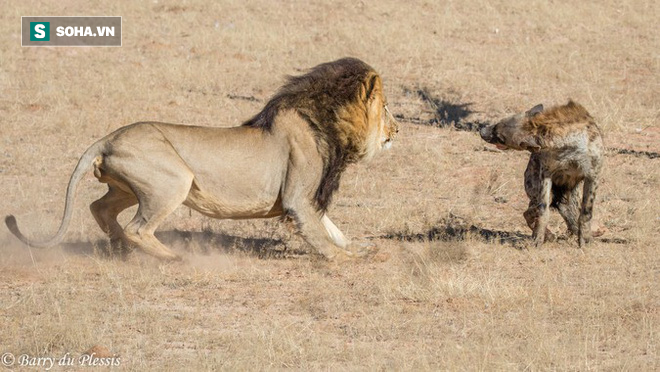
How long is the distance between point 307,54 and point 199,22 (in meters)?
2.51

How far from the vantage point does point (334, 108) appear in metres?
8.48

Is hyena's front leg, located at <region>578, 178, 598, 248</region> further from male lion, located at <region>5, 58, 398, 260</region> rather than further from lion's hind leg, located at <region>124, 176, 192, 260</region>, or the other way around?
lion's hind leg, located at <region>124, 176, 192, 260</region>

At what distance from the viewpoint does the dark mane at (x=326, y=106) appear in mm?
8484

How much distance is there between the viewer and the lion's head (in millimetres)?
8484

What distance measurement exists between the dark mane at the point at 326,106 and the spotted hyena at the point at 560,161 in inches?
59.8

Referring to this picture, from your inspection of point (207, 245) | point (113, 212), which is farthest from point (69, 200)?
point (207, 245)

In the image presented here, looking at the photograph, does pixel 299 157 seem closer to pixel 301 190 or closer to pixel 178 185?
pixel 301 190

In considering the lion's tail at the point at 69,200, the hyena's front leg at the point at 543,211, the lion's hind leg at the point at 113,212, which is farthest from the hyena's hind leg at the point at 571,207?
the lion's tail at the point at 69,200

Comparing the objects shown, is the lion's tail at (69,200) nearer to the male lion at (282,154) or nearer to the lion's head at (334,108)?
the male lion at (282,154)

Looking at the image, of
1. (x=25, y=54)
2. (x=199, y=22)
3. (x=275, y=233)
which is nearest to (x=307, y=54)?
(x=199, y=22)

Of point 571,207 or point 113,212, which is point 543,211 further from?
point 113,212

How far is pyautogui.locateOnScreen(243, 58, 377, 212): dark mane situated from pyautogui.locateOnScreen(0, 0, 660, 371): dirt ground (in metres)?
0.74

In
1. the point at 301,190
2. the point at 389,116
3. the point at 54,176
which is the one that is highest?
the point at 389,116

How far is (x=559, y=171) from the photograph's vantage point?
9055 mm
